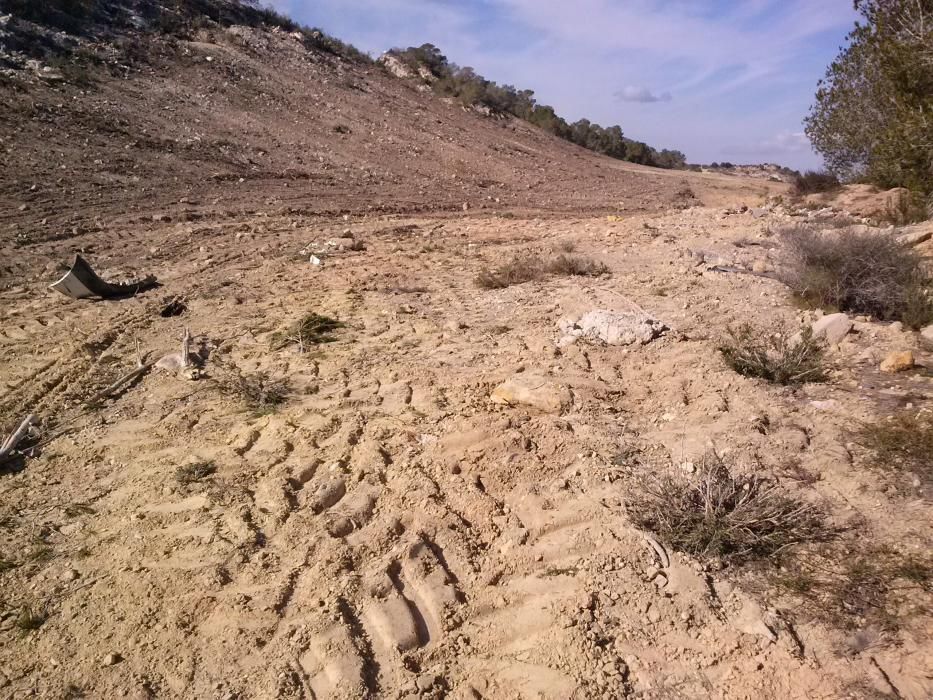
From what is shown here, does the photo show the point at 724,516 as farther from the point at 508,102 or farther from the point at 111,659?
the point at 508,102

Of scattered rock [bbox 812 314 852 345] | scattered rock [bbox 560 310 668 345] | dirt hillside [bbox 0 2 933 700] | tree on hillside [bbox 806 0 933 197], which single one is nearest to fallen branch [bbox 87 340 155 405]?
dirt hillside [bbox 0 2 933 700]

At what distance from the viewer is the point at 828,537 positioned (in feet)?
8.45

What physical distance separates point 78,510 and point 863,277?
5477 mm

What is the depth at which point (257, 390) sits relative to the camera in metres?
3.90

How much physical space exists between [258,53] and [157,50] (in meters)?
3.01

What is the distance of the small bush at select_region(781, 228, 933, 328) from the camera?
4.56 m

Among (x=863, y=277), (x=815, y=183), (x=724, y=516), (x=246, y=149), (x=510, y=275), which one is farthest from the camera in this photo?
(x=815, y=183)

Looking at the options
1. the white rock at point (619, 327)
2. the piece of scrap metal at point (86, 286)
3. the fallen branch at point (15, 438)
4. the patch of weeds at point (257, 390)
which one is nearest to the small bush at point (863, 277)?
the white rock at point (619, 327)

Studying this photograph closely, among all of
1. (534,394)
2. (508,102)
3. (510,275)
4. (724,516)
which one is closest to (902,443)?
A: (724,516)

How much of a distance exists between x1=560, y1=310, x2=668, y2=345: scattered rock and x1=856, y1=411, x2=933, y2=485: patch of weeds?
5.09 feet

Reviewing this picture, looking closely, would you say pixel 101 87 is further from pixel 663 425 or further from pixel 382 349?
pixel 663 425

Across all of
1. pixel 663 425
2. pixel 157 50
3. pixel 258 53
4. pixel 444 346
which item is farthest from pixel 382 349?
pixel 258 53

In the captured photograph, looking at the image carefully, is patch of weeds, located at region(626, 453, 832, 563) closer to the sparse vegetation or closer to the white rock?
the white rock

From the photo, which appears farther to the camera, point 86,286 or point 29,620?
point 86,286
